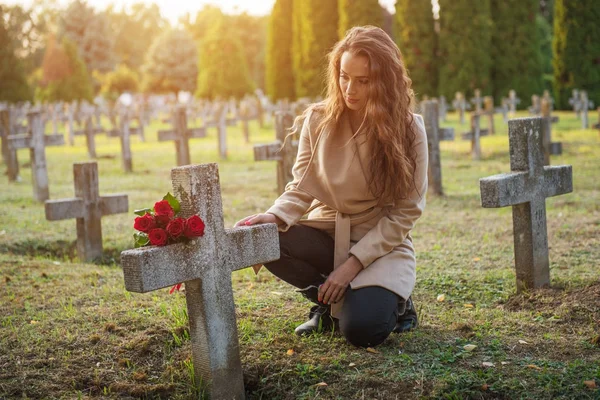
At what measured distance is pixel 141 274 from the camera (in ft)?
9.18

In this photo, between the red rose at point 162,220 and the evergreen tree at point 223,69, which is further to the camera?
the evergreen tree at point 223,69

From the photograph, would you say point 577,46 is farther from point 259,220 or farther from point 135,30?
point 135,30

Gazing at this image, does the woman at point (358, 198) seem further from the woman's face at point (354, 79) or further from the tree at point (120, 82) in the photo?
the tree at point (120, 82)

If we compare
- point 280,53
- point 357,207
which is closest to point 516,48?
point 280,53

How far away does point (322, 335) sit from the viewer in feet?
13.0

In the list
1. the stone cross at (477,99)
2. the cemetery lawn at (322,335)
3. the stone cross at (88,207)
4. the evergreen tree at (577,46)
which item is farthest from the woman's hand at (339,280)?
the evergreen tree at (577,46)

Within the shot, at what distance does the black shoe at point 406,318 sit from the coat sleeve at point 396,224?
382mm

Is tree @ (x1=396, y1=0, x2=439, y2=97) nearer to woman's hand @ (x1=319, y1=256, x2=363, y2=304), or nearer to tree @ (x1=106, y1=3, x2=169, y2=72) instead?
woman's hand @ (x1=319, y1=256, x2=363, y2=304)

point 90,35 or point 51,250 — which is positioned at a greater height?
point 90,35

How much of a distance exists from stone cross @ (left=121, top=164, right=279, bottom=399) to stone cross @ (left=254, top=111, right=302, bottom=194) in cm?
467

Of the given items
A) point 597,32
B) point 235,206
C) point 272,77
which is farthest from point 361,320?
point 272,77

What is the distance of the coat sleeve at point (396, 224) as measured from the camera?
12.2 ft

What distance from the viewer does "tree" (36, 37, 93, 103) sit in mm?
38688

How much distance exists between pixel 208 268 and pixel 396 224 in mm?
1127
